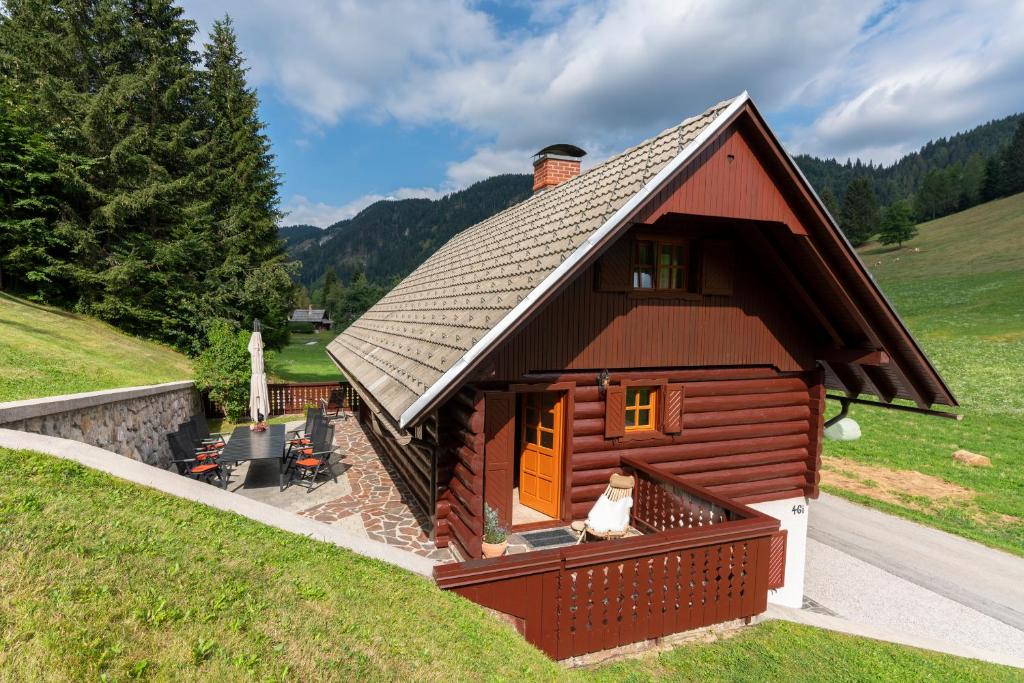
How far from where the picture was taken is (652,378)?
23.9 feet

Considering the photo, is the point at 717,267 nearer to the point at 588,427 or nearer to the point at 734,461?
the point at 588,427

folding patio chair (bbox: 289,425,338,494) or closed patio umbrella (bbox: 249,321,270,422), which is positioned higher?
closed patio umbrella (bbox: 249,321,270,422)

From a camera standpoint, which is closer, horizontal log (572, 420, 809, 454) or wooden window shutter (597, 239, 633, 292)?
wooden window shutter (597, 239, 633, 292)

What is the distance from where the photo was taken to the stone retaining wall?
639 centimetres

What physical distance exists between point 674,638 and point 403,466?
18.7ft

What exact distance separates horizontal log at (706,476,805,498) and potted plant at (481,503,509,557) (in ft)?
12.5

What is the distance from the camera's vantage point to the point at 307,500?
28.7 ft

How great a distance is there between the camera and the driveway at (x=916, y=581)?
755cm

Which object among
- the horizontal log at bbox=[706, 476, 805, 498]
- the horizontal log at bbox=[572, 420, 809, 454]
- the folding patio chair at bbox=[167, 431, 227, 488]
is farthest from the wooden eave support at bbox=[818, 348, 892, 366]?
the folding patio chair at bbox=[167, 431, 227, 488]

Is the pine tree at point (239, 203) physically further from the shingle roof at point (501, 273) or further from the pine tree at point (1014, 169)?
the pine tree at point (1014, 169)

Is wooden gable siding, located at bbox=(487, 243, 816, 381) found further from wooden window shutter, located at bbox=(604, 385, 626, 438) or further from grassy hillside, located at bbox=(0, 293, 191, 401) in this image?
grassy hillside, located at bbox=(0, 293, 191, 401)

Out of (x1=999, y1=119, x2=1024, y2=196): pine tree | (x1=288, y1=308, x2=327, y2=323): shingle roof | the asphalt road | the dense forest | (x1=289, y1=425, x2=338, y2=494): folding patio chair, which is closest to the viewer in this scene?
the asphalt road

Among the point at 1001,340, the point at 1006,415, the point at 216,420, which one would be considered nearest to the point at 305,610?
the point at 216,420

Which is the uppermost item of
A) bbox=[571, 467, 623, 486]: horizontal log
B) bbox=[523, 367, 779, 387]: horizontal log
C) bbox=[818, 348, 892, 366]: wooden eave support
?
bbox=[818, 348, 892, 366]: wooden eave support
